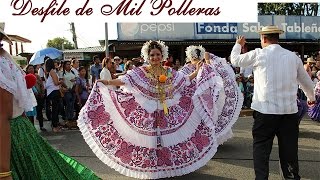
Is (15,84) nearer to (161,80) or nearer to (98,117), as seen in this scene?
(98,117)

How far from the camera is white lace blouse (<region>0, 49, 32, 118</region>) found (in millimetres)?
Answer: 2111

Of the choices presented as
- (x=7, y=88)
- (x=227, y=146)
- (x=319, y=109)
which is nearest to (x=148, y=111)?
(x=227, y=146)

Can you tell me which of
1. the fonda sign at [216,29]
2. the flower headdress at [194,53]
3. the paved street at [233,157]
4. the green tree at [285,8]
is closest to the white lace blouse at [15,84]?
the paved street at [233,157]

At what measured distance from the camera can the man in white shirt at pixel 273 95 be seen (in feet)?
12.6

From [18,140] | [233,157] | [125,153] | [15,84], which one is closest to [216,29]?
[233,157]

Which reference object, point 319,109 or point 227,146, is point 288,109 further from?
point 319,109

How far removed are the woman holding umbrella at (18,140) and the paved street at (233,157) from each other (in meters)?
2.25

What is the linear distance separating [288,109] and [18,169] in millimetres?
2519

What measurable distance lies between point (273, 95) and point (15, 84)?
8.11 feet

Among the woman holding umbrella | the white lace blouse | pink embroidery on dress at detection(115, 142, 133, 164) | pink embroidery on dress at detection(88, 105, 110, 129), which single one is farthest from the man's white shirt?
the white lace blouse

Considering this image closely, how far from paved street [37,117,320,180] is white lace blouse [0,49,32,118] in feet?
8.47

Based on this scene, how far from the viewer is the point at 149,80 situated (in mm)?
4793

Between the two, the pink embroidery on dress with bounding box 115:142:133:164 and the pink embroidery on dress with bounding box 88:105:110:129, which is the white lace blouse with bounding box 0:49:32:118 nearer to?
the pink embroidery on dress with bounding box 115:142:133:164

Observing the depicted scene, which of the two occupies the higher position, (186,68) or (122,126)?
(186,68)
